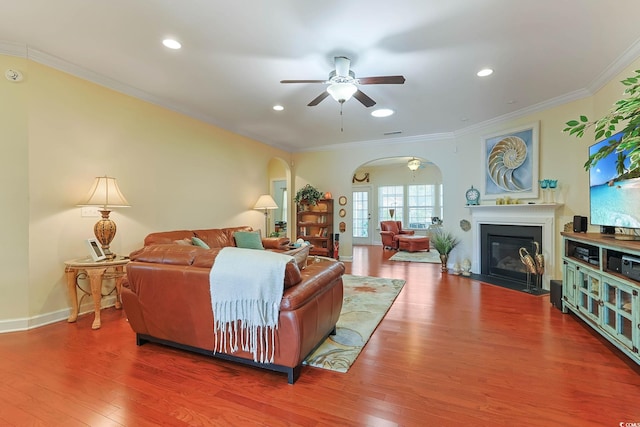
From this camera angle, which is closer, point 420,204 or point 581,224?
point 581,224

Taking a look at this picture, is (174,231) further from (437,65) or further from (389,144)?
(389,144)

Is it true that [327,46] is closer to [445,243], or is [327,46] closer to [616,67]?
[616,67]

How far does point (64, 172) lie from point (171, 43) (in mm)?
1828

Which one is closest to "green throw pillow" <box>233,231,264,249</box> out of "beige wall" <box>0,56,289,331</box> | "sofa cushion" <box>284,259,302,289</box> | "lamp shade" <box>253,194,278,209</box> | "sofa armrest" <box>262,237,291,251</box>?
"sofa armrest" <box>262,237,291,251</box>

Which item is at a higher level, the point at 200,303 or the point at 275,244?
the point at 275,244

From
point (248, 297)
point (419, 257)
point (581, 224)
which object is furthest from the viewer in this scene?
point (419, 257)

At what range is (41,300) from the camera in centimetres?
298

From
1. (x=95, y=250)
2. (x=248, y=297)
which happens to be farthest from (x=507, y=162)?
(x=95, y=250)

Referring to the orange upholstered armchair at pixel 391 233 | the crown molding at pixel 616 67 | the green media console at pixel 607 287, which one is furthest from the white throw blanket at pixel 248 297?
the orange upholstered armchair at pixel 391 233

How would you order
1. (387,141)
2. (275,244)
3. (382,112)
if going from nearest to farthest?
(382,112) → (275,244) → (387,141)

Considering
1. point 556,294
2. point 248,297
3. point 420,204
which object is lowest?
point 556,294

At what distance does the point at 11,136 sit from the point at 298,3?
3007mm

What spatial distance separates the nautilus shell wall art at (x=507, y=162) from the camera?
15.2 feet

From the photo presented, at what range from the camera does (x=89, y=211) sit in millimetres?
3352
